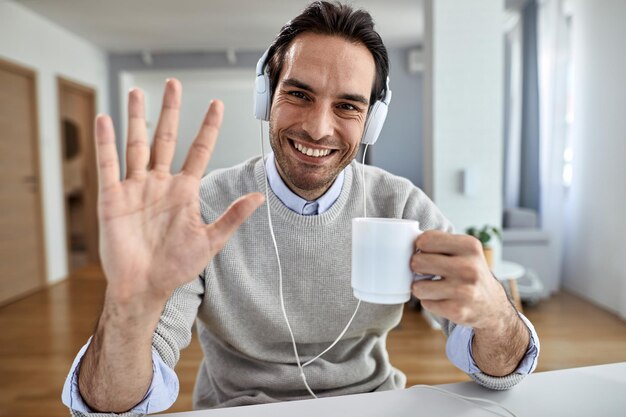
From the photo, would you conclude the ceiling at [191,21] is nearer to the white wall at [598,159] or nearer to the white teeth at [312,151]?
the white wall at [598,159]

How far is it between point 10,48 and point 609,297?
5291 millimetres

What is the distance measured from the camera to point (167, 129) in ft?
2.27

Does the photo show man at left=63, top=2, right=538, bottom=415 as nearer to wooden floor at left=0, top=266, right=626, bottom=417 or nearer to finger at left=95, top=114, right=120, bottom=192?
finger at left=95, top=114, right=120, bottom=192

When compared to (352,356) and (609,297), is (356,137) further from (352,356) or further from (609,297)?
(609,297)

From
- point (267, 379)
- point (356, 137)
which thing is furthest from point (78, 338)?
point (356, 137)

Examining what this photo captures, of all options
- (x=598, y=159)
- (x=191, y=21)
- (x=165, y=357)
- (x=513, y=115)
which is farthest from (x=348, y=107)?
(x=513, y=115)

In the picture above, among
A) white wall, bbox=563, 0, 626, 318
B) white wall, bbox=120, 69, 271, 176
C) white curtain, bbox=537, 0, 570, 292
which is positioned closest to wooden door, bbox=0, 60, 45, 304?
white wall, bbox=120, 69, 271, 176

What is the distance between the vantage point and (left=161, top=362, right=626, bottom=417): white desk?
2.36ft

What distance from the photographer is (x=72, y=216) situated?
18.8 feet

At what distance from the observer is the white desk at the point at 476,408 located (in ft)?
2.36

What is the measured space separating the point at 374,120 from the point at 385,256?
532 mm

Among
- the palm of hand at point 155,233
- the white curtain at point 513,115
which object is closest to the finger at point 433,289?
the palm of hand at point 155,233

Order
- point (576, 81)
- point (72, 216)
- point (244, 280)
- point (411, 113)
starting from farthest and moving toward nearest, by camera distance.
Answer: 1. point (411, 113)
2. point (72, 216)
3. point (576, 81)
4. point (244, 280)

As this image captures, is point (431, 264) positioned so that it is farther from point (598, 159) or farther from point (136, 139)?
point (598, 159)
